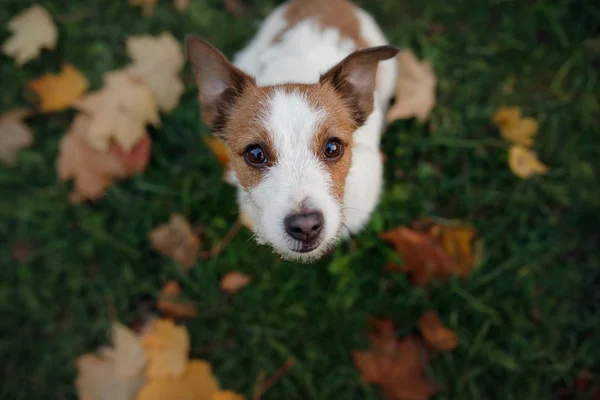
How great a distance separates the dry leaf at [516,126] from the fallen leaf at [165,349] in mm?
3241

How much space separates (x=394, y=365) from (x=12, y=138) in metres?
3.99

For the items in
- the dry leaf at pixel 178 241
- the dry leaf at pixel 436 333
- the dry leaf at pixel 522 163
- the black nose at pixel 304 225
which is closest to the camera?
the black nose at pixel 304 225

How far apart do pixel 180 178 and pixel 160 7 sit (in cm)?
180

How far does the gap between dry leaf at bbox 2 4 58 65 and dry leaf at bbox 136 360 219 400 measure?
10.9 feet

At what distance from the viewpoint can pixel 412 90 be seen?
12.7 feet

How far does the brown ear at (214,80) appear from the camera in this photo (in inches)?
95.7

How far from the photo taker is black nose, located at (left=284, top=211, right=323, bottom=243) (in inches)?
88.4

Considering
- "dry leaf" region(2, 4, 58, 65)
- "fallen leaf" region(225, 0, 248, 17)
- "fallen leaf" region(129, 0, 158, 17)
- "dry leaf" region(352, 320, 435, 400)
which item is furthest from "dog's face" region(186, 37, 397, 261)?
"dry leaf" region(2, 4, 58, 65)

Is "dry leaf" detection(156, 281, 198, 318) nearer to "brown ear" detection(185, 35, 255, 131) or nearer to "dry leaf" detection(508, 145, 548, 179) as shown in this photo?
"brown ear" detection(185, 35, 255, 131)

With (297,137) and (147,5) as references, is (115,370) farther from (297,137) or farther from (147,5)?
(147,5)

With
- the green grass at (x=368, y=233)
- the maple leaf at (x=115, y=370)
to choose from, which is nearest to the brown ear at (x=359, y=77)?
the green grass at (x=368, y=233)

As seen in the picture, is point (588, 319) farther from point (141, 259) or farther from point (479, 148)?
point (141, 259)

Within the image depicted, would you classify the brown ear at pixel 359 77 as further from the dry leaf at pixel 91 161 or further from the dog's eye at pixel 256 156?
the dry leaf at pixel 91 161

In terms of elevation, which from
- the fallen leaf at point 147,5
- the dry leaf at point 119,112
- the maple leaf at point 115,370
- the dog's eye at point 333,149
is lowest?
the maple leaf at point 115,370
